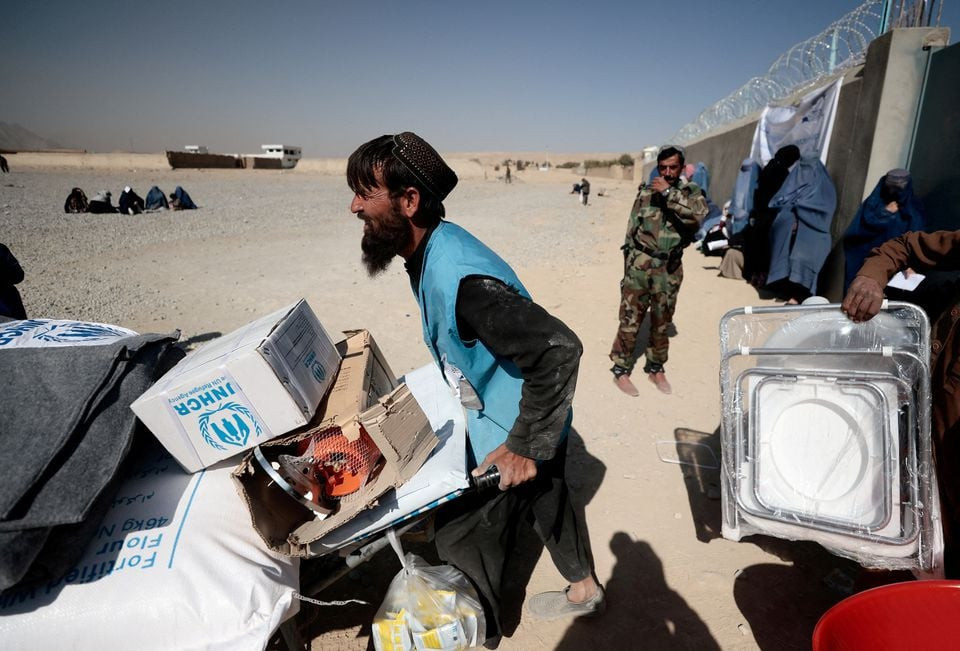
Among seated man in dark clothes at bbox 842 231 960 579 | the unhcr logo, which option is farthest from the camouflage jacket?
the unhcr logo

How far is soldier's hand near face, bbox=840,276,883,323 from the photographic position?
1.84 m

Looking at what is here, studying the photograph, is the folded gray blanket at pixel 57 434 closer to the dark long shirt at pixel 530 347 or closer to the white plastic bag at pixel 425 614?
the white plastic bag at pixel 425 614

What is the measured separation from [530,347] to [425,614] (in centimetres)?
109

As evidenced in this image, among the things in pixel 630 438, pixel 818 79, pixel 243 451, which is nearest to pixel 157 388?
pixel 243 451

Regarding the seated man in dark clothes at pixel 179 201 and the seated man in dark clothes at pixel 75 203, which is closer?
the seated man in dark clothes at pixel 75 203

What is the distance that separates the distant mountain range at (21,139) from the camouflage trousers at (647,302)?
19787 cm

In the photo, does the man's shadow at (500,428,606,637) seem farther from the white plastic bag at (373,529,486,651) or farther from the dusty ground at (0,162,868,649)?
the white plastic bag at (373,529,486,651)

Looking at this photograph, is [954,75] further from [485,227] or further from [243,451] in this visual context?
[485,227]

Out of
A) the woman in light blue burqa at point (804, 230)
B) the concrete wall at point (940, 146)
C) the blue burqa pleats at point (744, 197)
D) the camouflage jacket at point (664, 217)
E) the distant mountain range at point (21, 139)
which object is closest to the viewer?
the camouflage jacket at point (664, 217)

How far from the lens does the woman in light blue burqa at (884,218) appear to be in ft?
15.4

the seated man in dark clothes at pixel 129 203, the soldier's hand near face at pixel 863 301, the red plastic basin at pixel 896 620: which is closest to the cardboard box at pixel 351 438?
the red plastic basin at pixel 896 620

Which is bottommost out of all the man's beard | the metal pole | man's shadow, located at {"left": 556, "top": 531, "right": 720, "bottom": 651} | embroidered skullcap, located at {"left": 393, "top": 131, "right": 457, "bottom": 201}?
man's shadow, located at {"left": 556, "top": 531, "right": 720, "bottom": 651}

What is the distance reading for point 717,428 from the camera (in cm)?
372

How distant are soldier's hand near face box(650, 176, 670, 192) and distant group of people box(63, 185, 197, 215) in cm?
1907
